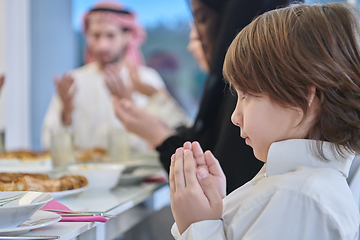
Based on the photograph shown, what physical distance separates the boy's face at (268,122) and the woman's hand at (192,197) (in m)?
0.11

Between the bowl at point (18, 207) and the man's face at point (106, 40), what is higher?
the man's face at point (106, 40)

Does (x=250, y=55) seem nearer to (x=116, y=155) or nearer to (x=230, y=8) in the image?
(x=230, y=8)

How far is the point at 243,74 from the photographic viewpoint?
0.57m

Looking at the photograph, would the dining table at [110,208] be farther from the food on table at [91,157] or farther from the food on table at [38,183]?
the food on table at [91,157]

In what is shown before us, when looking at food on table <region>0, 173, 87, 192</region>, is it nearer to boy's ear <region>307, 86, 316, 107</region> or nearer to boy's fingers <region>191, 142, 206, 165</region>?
boy's fingers <region>191, 142, 206, 165</region>

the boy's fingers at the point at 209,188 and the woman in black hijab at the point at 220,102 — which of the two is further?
the woman in black hijab at the point at 220,102

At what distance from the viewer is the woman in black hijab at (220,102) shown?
924 mm

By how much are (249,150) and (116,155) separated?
73cm

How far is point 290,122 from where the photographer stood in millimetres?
555

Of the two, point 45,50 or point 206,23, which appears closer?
point 206,23

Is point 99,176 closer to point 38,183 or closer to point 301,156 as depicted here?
point 38,183

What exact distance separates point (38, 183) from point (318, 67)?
1.92 ft

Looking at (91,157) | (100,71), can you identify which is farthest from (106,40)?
(91,157)

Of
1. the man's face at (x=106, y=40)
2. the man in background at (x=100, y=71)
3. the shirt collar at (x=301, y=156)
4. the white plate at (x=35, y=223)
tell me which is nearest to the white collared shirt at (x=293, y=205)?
the shirt collar at (x=301, y=156)
